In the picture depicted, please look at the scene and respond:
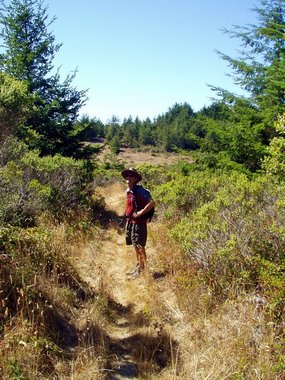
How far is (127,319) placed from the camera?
501 centimetres

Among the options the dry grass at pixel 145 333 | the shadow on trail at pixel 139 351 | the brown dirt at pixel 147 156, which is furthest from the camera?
the brown dirt at pixel 147 156

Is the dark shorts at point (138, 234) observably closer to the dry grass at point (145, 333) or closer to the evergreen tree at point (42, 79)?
the dry grass at point (145, 333)

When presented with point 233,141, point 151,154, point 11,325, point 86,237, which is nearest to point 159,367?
point 11,325

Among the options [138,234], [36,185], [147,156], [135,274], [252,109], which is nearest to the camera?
[135,274]

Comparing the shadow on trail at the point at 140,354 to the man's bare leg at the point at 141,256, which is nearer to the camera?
the shadow on trail at the point at 140,354

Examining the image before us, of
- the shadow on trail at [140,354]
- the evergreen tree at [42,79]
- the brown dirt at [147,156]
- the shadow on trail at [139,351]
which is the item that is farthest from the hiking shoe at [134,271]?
the brown dirt at [147,156]

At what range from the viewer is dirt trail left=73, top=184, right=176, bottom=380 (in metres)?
3.94

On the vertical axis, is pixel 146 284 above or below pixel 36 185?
below

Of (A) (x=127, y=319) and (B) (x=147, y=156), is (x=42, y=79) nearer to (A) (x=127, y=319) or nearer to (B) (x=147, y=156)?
(A) (x=127, y=319)

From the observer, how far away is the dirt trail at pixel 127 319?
3.94m

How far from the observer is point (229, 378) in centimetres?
325

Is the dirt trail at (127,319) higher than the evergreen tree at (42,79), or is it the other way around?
the evergreen tree at (42,79)

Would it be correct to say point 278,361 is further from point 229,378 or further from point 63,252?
point 63,252

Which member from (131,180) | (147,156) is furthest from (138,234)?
(147,156)
